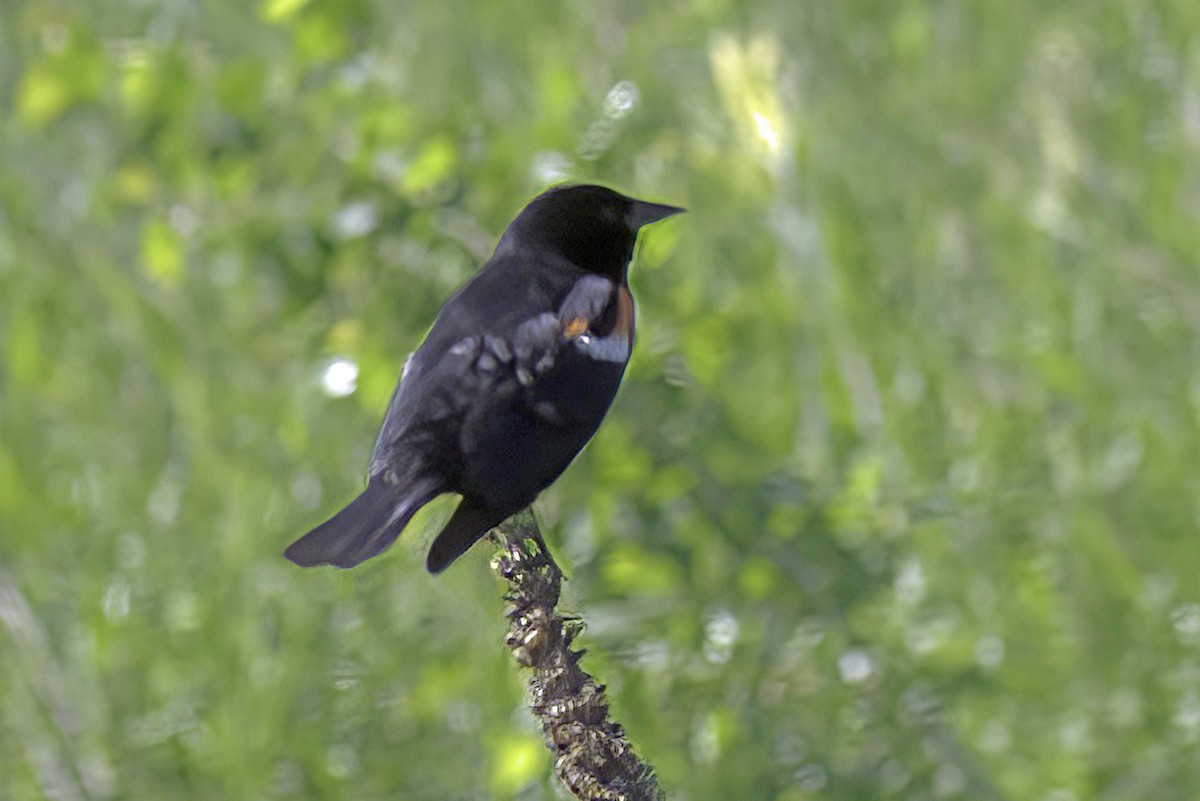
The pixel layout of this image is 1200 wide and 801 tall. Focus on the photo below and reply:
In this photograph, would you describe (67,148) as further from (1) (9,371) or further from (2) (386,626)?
(2) (386,626)

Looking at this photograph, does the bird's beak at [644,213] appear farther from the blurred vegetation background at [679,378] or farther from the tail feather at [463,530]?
the blurred vegetation background at [679,378]

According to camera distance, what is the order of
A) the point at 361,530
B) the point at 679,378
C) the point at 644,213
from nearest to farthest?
the point at 361,530 < the point at 644,213 < the point at 679,378

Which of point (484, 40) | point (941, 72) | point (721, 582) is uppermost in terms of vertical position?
point (484, 40)

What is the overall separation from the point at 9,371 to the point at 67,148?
39cm

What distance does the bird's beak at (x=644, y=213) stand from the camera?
94cm

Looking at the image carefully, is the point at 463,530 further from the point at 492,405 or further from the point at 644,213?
the point at 644,213

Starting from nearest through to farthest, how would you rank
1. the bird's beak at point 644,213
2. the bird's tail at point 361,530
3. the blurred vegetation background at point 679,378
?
1. the bird's tail at point 361,530
2. the bird's beak at point 644,213
3. the blurred vegetation background at point 679,378

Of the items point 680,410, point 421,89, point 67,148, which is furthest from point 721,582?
point 67,148

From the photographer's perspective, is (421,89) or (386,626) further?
(421,89)

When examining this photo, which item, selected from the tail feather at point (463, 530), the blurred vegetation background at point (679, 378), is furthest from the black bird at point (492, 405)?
the blurred vegetation background at point (679, 378)

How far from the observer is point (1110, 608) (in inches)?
78.2

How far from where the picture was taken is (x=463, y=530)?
0.83 metres

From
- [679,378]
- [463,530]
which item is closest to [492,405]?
[463,530]

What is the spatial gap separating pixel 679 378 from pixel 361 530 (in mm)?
1066
